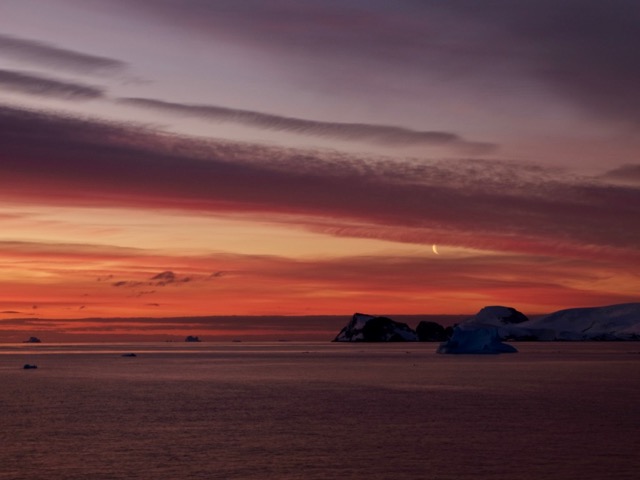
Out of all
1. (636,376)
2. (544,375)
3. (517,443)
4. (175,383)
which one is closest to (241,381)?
(175,383)

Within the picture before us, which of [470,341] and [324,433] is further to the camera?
[470,341]

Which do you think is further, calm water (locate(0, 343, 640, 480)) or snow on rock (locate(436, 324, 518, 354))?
snow on rock (locate(436, 324, 518, 354))

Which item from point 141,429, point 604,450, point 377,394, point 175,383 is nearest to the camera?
point 604,450

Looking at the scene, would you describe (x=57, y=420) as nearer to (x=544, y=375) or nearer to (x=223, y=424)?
(x=223, y=424)

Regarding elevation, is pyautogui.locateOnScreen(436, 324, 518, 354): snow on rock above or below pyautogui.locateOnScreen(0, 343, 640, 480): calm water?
above

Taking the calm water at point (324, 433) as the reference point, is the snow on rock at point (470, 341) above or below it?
above

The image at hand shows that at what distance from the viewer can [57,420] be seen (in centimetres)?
5538

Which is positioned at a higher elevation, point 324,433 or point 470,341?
point 470,341

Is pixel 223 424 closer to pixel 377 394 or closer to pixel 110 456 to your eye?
pixel 110 456

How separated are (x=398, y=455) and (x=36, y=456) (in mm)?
16090

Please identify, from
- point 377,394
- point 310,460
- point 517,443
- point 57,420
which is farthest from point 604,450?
point 377,394

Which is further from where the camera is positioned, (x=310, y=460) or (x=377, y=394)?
(x=377, y=394)

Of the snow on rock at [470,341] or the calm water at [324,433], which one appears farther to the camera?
the snow on rock at [470,341]

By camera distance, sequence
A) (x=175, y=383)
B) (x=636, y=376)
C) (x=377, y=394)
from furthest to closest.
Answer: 1. (x=636, y=376)
2. (x=175, y=383)
3. (x=377, y=394)
